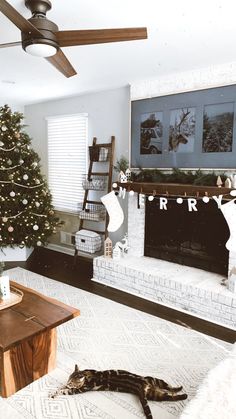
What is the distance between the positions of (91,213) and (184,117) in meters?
1.91

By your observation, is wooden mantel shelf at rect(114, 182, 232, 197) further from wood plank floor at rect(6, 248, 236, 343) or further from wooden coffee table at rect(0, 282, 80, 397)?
wooden coffee table at rect(0, 282, 80, 397)

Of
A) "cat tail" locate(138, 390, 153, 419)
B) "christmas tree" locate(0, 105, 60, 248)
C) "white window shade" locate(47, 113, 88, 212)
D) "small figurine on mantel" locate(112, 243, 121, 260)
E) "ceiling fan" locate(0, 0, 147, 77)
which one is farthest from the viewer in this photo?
"white window shade" locate(47, 113, 88, 212)

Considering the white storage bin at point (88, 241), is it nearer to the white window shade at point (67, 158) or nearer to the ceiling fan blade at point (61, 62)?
the white window shade at point (67, 158)

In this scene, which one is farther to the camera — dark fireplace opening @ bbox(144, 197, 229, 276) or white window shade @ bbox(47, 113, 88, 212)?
white window shade @ bbox(47, 113, 88, 212)

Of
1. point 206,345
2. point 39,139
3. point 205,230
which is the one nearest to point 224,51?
point 205,230

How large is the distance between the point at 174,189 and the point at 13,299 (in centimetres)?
197

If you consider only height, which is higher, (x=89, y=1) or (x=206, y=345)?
(x=89, y=1)

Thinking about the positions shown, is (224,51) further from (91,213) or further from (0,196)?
(0,196)

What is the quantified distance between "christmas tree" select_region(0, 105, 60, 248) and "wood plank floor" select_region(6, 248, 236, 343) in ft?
1.40

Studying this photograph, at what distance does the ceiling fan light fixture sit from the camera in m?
1.79

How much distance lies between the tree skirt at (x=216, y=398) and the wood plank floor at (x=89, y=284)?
4.33 feet

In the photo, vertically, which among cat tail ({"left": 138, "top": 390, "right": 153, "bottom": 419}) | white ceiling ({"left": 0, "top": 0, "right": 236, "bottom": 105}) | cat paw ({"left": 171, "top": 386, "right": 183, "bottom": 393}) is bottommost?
cat paw ({"left": 171, "top": 386, "right": 183, "bottom": 393})

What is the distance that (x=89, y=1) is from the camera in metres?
2.00

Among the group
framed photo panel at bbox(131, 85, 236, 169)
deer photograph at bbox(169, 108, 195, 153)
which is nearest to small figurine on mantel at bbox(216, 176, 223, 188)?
framed photo panel at bbox(131, 85, 236, 169)
